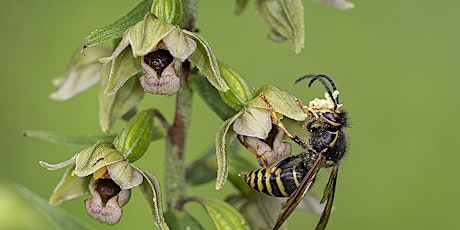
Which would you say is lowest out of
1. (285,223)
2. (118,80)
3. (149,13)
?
(285,223)

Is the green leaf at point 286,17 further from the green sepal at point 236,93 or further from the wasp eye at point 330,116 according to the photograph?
the green sepal at point 236,93

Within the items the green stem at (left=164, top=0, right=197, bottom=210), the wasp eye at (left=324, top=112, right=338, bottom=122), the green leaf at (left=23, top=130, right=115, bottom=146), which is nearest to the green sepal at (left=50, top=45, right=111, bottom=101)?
the green leaf at (left=23, top=130, right=115, bottom=146)

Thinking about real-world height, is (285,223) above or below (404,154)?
above

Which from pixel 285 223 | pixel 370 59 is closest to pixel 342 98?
pixel 370 59

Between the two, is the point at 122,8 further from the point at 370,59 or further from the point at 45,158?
the point at 370,59

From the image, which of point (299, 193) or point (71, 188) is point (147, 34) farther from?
point (299, 193)

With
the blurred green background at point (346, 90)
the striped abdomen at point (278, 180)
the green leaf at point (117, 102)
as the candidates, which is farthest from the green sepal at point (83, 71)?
the blurred green background at point (346, 90)

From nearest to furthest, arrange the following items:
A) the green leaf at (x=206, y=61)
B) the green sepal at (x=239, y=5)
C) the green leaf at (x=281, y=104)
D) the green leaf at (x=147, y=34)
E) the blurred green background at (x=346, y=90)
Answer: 1. the green leaf at (x=147, y=34)
2. the green leaf at (x=206, y=61)
3. the green leaf at (x=281, y=104)
4. the green sepal at (x=239, y=5)
5. the blurred green background at (x=346, y=90)

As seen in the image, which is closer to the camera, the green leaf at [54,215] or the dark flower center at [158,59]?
the dark flower center at [158,59]
